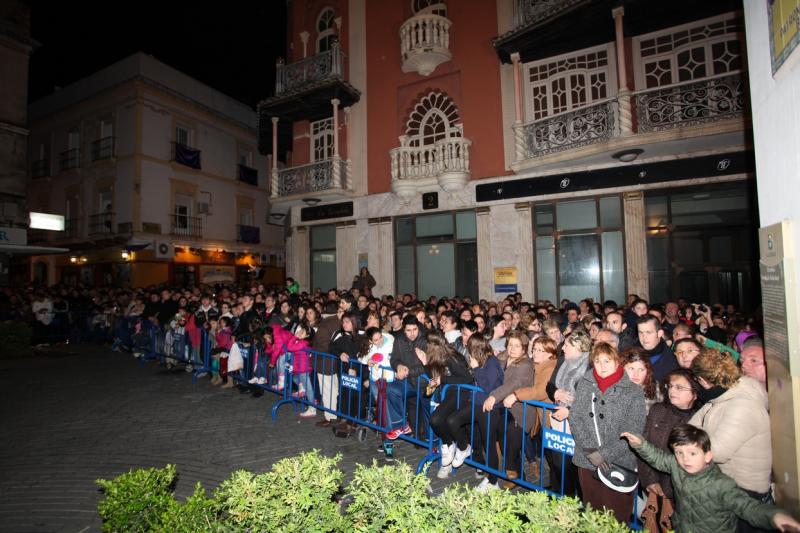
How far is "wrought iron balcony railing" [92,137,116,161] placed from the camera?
25.5 meters

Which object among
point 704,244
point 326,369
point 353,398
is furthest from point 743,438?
point 704,244

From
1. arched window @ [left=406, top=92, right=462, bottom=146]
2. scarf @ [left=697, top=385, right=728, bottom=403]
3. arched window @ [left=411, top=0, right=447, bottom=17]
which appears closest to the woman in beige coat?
scarf @ [left=697, top=385, right=728, bottom=403]

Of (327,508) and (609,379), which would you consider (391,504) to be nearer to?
(327,508)

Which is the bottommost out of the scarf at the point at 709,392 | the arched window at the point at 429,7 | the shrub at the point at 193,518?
the shrub at the point at 193,518

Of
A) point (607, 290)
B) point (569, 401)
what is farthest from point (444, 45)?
point (569, 401)

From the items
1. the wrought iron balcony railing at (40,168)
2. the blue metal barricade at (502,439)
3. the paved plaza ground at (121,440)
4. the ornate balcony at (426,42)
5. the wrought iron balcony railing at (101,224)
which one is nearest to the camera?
the blue metal barricade at (502,439)

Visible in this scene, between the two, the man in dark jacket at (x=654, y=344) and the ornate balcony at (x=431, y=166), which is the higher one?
the ornate balcony at (x=431, y=166)

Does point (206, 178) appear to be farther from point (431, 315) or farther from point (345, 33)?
point (431, 315)

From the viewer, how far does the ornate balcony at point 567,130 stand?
465 inches

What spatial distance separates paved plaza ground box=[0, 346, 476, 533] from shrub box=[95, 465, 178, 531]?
210cm

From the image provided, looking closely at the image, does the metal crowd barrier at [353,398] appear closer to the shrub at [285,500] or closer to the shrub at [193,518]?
the shrub at [285,500]

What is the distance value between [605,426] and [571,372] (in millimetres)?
832

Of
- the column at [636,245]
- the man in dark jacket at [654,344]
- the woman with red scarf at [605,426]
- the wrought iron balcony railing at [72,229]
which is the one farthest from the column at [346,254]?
the wrought iron balcony railing at [72,229]

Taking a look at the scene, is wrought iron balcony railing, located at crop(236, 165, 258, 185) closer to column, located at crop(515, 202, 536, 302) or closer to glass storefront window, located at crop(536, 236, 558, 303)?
column, located at crop(515, 202, 536, 302)
